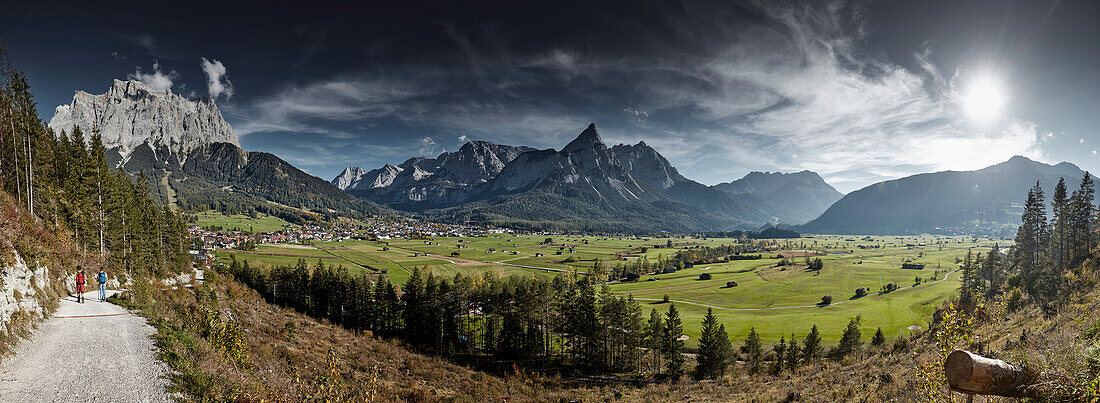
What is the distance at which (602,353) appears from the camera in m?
52.0

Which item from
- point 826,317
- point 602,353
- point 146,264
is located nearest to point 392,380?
point 602,353

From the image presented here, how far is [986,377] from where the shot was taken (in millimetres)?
7887

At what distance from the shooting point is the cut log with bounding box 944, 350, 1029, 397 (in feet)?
25.7

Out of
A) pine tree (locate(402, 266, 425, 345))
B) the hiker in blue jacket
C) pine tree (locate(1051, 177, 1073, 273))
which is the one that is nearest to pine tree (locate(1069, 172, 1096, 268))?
pine tree (locate(1051, 177, 1073, 273))

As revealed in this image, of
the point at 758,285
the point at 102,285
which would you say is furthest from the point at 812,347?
the point at 758,285

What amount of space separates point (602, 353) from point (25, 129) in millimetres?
64839

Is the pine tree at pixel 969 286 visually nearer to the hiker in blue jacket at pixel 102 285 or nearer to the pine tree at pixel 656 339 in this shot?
the pine tree at pixel 656 339

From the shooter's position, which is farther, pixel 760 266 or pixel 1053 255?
pixel 760 266

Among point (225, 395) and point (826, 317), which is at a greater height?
point (225, 395)

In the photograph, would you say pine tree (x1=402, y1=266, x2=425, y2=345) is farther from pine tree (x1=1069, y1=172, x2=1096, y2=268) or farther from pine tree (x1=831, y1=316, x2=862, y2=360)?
pine tree (x1=1069, y1=172, x2=1096, y2=268)

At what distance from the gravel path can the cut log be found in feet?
62.6

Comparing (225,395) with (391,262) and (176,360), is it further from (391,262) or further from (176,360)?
(391,262)

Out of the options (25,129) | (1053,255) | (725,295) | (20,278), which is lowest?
(725,295)

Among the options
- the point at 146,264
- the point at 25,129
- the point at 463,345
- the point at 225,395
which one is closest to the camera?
the point at 225,395
